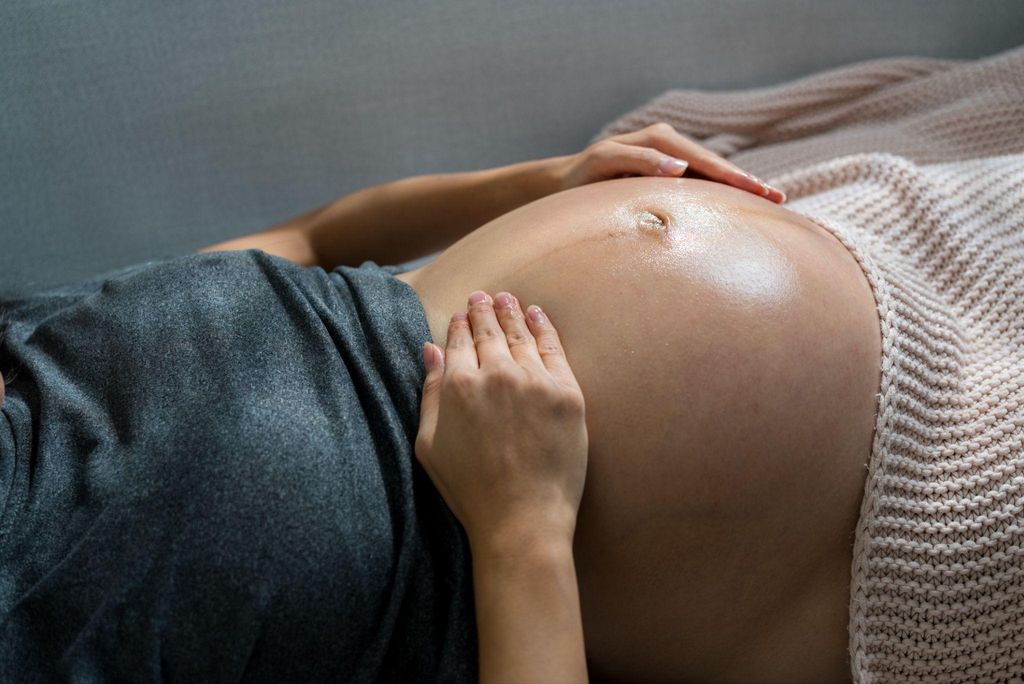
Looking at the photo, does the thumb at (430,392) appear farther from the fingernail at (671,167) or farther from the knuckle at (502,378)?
the fingernail at (671,167)

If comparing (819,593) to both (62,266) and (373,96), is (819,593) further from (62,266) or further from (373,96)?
(62,266)

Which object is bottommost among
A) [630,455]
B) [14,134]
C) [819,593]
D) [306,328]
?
[819,593]

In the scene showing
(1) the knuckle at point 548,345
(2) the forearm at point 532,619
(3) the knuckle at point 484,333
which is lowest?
(2) the forearm at point 532,619

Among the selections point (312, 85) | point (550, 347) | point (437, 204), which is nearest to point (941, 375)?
point (550, 347)

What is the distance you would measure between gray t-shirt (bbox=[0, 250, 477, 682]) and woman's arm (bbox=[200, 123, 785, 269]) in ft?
0.98

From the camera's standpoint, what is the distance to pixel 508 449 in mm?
659

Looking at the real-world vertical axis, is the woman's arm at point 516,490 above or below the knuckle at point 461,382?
below

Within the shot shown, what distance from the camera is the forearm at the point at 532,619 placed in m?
0.62

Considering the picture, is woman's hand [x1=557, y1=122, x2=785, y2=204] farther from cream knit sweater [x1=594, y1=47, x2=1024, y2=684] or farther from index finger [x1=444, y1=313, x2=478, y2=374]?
index finger [x1=444, y1=313, x2=478, y2=374]

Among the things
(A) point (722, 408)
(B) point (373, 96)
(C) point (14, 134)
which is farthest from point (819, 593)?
(C) point (14, 134)

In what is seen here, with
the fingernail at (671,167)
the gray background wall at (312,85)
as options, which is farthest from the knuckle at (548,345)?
the gray background wall at (312,85)

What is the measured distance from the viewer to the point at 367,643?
0.68 m

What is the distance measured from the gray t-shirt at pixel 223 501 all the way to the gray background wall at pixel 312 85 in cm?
55

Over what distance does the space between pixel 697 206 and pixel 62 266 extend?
3.14ft
